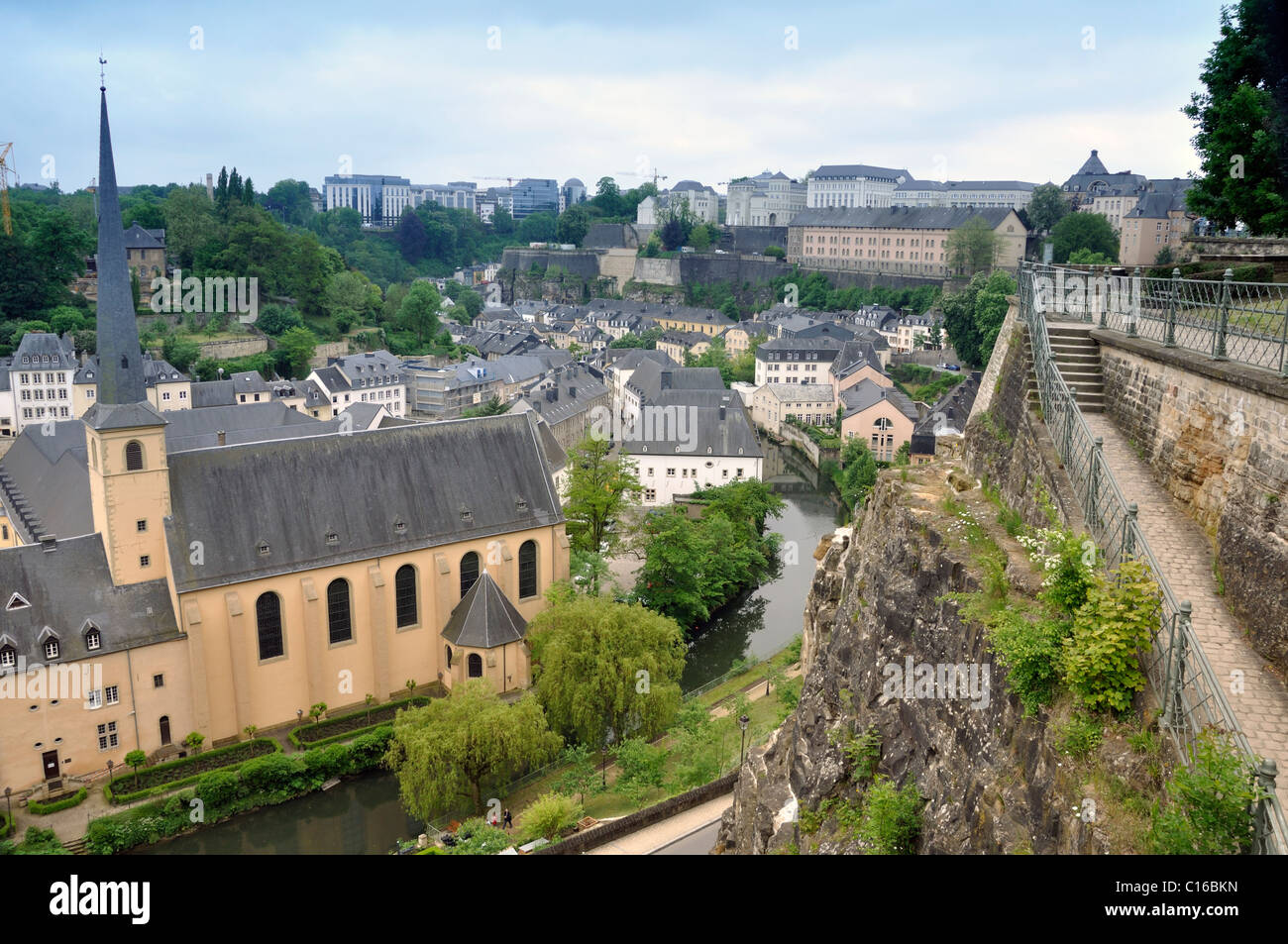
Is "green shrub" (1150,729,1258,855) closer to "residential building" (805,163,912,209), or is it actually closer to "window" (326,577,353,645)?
"window" (326,577,353,645)

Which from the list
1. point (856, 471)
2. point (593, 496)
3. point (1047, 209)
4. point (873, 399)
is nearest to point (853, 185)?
point (1047, 209)

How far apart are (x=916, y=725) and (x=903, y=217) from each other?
10317cm

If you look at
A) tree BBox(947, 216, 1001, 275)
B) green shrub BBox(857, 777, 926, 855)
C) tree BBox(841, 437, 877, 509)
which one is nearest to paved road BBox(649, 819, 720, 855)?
green shrub BBox(857, 777, 926, 855)

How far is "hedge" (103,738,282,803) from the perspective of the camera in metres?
24.0

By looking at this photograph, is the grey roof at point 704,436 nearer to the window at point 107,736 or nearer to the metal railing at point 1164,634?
the window at point 107,736

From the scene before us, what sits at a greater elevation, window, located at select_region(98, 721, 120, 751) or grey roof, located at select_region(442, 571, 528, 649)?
grey roof, located at select_region(442, 571, 528, 649)

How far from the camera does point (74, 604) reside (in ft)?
82.2

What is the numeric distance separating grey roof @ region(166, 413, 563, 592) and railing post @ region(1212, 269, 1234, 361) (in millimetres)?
23188

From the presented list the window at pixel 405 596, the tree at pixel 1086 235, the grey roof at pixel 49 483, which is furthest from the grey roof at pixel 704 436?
the tree at pixel 1086 235

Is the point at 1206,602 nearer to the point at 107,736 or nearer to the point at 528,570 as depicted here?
the point at 107,736

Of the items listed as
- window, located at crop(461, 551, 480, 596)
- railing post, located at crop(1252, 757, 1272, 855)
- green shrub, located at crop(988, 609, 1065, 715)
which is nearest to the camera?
railing post, located at crop(1252, 757, 1272, 855)

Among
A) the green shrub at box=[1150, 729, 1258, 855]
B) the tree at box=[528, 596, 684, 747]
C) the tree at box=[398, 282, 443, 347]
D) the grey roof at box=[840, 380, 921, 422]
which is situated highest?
the tree at box=[398, 282, 443, 347]

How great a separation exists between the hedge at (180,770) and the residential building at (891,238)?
3273 inches
